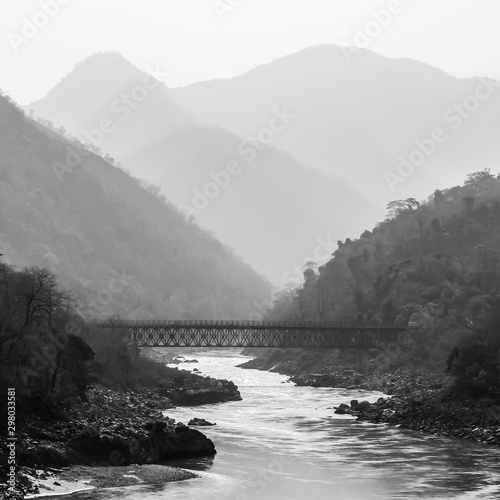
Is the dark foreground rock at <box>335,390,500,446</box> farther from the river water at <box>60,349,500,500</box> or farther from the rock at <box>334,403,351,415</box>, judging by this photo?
the river water at <box>60,349,500,500</box>

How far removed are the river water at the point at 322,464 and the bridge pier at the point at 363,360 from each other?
1889 inches

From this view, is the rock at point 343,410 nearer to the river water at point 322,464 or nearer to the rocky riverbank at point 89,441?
the river water at point 322,464

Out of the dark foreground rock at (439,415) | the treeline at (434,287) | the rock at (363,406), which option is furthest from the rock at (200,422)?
the treeline at (434,287)

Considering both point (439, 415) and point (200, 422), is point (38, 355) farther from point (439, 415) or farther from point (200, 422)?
point (439, 415)

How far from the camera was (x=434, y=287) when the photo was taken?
5871 inches

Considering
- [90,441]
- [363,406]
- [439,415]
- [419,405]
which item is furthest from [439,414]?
[90,441]

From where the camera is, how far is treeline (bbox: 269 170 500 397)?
10994cm

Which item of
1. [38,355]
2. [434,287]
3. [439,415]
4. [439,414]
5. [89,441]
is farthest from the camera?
[434,287]

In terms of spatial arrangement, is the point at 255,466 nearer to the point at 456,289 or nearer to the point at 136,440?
the point at 136,440

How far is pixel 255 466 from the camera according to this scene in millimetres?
61688

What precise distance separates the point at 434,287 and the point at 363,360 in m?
17.6

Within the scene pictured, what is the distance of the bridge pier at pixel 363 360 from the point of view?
469 ft

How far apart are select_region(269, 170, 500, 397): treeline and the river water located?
1662 centimetres

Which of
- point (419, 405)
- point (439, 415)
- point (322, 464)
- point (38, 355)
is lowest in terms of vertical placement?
point (322, 464)
